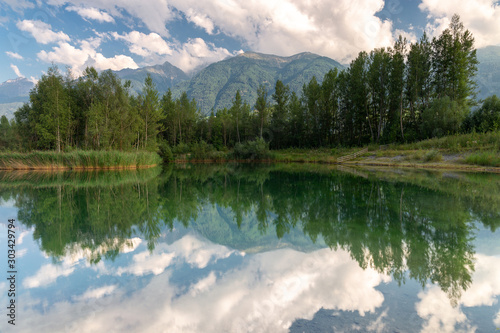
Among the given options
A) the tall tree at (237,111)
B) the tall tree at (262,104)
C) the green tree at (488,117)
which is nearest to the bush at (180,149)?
the tall tree at (237,111)

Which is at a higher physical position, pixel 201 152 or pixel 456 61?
pixel 456 61

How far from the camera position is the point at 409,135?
128 feet

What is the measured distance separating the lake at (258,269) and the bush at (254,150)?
125 ft

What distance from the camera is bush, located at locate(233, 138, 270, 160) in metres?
47.7

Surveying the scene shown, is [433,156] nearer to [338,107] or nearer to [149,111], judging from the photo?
[338,107]

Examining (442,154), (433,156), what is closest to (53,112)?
(433,156)

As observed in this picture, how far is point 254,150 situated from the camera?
48.0m

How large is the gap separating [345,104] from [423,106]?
14.1 metres

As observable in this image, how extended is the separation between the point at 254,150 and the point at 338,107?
20.9 m

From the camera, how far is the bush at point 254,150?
156ft

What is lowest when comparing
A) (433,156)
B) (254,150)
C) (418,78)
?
(433,156)

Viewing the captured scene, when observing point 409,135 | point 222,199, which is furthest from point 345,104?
point 222,199

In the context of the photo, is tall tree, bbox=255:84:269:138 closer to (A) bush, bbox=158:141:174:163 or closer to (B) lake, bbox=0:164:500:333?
(A) bush, bbox=158:141:174:163

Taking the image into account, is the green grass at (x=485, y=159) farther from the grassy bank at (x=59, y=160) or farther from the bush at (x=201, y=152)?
the bush at (x=201, y=152)
